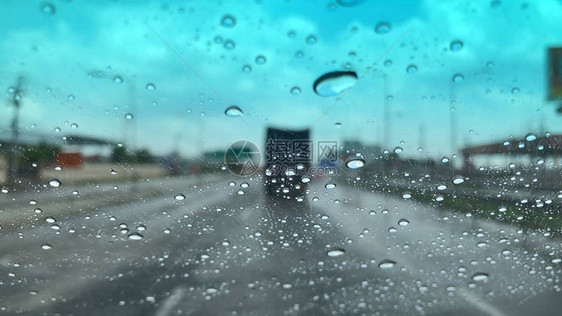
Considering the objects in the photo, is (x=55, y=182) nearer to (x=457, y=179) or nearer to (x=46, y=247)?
(x=46, y=247)

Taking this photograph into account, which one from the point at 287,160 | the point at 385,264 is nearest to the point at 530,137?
the point at 385,264

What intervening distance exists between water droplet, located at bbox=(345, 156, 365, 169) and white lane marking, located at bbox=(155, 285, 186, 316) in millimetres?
1200

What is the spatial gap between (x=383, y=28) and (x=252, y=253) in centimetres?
147

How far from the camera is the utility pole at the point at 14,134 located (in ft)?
7.75

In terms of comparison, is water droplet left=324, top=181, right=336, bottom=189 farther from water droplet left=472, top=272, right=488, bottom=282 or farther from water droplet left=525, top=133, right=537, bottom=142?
water droplet left=525, top=133, right=537, bottom=142

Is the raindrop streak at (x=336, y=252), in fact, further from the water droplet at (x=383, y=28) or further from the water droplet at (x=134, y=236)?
the water droplet at (x=383, y=28)

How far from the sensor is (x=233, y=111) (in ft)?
7.91

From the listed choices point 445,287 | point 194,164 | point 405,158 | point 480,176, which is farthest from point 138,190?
point 480,176

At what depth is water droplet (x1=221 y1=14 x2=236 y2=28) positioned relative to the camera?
7.21 feet

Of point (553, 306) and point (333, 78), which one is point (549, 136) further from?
point (333, 78)

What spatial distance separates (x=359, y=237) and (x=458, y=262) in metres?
0.64

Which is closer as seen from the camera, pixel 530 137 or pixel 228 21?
pixel 228 21

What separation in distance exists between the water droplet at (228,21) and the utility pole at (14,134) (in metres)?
1.12

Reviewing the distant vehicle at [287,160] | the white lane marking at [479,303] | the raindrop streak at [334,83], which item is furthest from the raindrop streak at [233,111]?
the white lane marking at [479,303]
